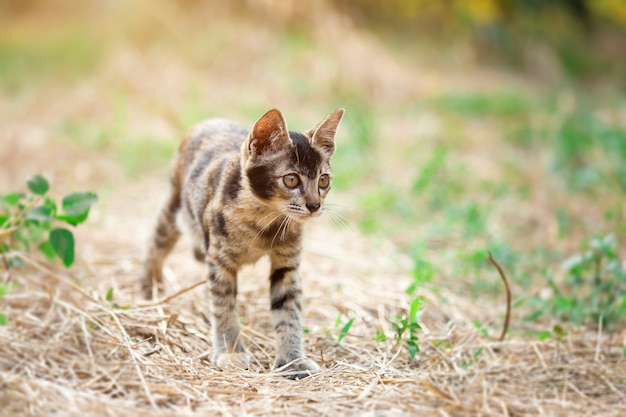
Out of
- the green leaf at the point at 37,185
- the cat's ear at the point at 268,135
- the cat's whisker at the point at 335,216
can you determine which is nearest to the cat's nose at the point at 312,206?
the cat's whisker at the point at 335,216

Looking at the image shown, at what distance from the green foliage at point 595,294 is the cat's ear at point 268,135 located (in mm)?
1902

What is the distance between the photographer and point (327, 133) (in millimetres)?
3664

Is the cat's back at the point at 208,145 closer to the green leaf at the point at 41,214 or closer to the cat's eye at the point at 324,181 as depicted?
the cat's eye at the point at 324,181

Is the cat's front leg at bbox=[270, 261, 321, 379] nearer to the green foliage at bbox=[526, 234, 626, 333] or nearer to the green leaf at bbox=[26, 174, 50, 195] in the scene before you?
the green leaf at bbox=[26, 174, 50, 195]

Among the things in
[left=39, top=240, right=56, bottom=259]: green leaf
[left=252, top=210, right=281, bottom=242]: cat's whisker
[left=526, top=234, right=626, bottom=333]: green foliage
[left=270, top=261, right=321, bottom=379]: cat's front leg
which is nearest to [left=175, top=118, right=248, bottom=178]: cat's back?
[left=252, top=210, right=281, bottom=242]: cat's whisker

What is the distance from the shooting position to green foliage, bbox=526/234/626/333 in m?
4.17

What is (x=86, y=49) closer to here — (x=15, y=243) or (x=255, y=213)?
(x=15, y=243)

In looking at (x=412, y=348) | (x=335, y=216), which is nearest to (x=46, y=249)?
(x=412, y=348)

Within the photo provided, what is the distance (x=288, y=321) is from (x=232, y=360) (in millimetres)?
377

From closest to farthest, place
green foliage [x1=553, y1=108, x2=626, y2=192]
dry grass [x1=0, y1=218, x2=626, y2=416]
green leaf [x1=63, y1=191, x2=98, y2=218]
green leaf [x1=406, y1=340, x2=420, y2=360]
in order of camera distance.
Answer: dry grass [x1=0, y1=218, x2=626, y2=416] < green leaf [x1=406, y1=340, x2=420, y2=360] < green leaf [x1=63, y1=191, x2=98, y2=218] < green foliage [x1=553, y1=108, x2=626, y2=192]

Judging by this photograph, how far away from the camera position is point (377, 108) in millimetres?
10984

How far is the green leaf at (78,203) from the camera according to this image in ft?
11.0

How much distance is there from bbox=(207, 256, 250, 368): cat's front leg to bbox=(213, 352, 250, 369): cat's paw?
0.01m

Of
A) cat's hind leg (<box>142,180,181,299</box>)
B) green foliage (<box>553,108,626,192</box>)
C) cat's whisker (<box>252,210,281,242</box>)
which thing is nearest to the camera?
cat's whisker (<box>252,210,281,242</box>)
